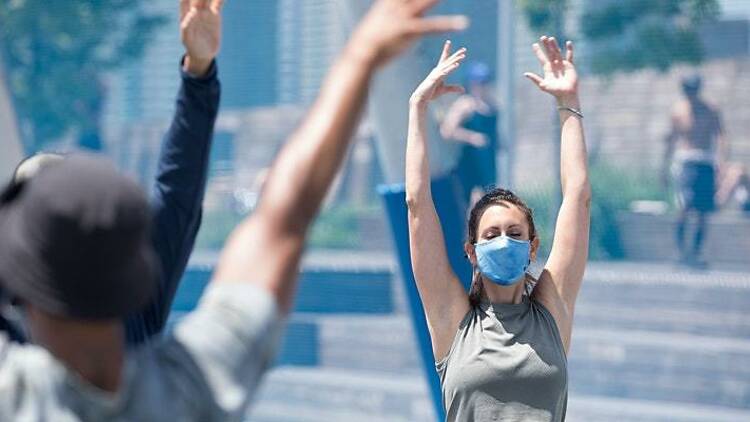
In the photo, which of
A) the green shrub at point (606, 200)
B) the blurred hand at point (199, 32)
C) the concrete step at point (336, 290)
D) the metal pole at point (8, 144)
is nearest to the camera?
the blurred hand at point (199, 32)

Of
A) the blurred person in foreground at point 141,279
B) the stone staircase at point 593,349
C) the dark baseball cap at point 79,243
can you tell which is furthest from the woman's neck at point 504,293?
the stone staircase at point 593,349

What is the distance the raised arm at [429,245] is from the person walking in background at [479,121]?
148 inches

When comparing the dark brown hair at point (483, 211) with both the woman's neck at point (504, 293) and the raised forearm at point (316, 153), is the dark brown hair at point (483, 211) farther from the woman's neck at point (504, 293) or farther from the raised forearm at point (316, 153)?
the raised forearm at point (316, 153)

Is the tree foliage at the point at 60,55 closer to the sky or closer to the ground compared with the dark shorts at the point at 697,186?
closer to the sky

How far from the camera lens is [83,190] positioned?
1.37 m

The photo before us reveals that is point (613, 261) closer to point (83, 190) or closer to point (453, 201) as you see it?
point (453, 201)

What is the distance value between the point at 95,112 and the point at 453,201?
189 inches

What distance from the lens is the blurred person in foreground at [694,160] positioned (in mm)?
7559

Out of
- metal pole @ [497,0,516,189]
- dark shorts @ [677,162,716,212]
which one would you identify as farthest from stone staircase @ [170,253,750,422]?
metal pole @ [497,0,516,189]

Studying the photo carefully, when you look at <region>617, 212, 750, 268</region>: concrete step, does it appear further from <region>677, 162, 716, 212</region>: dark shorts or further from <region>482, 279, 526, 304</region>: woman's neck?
<region>482, 279, 526, 304</region>: woman's neck

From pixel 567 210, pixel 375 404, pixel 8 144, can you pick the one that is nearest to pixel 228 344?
pixel 567 210

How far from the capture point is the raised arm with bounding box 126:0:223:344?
7.11 feet

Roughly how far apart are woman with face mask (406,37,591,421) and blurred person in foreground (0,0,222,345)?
3.35 feet

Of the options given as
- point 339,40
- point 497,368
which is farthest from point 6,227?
point 339,40
